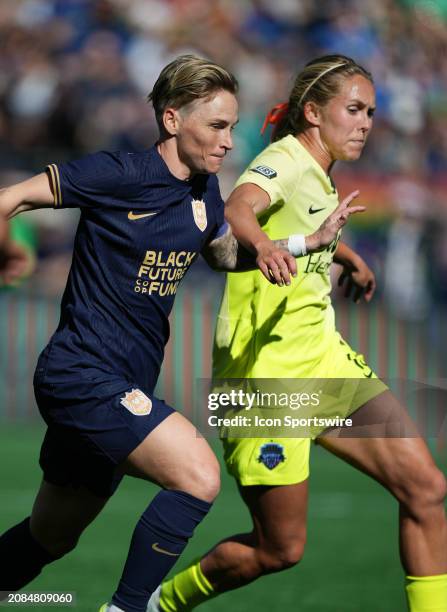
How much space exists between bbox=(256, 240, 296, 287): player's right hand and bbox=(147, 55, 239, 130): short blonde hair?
67 cm

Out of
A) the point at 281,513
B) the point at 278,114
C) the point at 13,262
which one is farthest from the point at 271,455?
the point at 13,262

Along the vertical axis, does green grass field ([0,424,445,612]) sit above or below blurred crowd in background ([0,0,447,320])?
below

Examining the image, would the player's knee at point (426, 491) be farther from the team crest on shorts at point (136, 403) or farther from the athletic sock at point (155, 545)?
the team crest on shorts at point (136, 403)

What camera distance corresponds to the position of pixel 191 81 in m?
4.76

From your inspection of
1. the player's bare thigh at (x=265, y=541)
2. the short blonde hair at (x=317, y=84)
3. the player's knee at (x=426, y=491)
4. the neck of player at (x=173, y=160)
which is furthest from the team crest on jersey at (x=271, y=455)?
the short blonde hair at (x=317, y=84)

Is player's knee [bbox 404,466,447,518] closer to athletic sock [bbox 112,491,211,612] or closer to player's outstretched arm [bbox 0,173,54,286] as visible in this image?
athletic sock [bbox 112,491,211,612]

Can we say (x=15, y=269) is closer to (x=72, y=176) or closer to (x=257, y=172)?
(x=72, y=176)

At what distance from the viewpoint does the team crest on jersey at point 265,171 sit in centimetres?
528

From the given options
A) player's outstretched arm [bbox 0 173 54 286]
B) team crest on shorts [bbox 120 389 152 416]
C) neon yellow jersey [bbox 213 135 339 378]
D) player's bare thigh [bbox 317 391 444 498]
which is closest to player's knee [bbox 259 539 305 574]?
player's bare thigh [bbox 317 391 444 498]

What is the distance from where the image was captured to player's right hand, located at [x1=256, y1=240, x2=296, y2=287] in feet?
15.0

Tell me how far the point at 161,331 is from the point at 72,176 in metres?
0.75

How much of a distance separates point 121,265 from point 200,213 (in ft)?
1.43

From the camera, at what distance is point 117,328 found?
469cm

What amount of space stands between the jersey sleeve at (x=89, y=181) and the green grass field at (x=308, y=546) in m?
1.56
